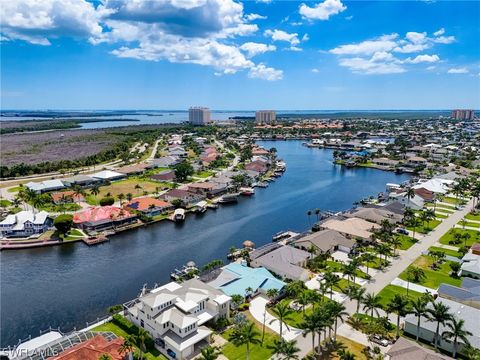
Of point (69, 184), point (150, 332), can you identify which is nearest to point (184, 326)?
point (150, 332)

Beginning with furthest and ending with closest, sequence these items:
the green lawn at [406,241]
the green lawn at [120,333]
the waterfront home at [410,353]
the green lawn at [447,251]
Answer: the green lawn at [406,241], the green lawn at [447,251], the green lawn at [120,333], the waterfront home at [410,353]

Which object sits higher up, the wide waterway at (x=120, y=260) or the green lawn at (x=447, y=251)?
the green lawn at (x=447, y=251)

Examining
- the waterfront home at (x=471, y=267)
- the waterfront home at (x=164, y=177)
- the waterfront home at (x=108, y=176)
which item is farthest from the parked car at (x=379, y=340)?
the waterfront home at (x=108, y=176)

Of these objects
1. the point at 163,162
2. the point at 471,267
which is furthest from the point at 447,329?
the point at 163,162

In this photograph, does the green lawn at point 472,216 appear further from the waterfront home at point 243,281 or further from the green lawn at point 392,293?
the waterfront home at point 243,281

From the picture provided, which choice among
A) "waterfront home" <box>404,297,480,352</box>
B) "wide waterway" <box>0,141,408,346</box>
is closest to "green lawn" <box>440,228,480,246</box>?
"wide waterway" <box>0,141,408,346</box>

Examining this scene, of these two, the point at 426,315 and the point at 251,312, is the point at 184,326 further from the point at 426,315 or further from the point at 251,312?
the point at 426,315
